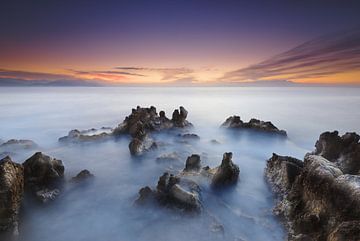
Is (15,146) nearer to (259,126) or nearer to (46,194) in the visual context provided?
(46,194)

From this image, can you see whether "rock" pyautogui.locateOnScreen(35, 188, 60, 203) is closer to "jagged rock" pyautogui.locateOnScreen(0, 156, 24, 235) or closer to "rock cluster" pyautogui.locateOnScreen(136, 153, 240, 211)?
"jagged rock" pyautogui.locateOnScreen(0, 156, 24, 235)

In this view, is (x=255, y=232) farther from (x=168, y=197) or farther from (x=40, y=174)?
(x=40, y=174)

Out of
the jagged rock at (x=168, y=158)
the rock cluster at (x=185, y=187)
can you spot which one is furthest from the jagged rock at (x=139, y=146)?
the rock cluster at (x=185, y=187)

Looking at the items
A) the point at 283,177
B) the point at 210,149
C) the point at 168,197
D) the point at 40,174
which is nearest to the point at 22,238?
the point at 40,174

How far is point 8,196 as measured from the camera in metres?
7.66

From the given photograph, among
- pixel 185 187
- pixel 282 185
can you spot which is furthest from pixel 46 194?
pixel 282 185

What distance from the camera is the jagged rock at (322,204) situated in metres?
5.77

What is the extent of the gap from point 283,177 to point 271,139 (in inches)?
431

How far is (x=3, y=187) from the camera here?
760 centimetres

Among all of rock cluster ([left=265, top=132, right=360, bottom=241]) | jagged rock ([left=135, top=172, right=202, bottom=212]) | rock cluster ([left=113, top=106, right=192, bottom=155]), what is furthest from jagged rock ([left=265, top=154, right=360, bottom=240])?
rock cluster ([left=113, top=106, right=192, bottom=155])

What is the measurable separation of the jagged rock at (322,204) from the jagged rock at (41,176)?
9.81m

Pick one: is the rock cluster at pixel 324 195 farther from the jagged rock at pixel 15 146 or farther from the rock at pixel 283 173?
the jagged rock at pixel 15 146

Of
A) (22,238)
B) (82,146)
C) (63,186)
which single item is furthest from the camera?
(82,146)

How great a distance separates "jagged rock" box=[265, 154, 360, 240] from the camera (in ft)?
18.9
